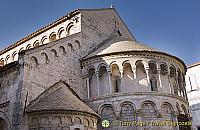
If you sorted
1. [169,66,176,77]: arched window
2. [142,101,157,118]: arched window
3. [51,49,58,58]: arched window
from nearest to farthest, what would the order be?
[51,49,58,58]: arched window < [142,101,157,118]: arched window < [169,66,176,77]: arched window

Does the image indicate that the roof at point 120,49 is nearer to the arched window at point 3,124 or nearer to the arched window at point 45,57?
the arched window at point 45,57

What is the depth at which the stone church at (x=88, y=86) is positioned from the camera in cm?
1132

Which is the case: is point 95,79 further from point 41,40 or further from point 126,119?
point 41,40

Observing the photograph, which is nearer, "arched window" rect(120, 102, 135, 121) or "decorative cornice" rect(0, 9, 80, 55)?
"arched window" rect(120, 102, 135, 121)

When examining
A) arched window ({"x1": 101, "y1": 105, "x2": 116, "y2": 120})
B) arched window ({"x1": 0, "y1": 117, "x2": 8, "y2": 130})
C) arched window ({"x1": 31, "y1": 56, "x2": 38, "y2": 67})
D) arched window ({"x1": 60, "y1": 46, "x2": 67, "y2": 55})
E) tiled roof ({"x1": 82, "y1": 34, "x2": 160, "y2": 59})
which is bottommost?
arched window ({"x1": 0, "y1": 117, "x2": 8, "y2": 130})

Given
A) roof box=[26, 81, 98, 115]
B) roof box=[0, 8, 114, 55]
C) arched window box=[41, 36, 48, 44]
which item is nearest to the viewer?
roof box=[26, 81, 98, 115]

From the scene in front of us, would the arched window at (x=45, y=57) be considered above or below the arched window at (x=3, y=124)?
above

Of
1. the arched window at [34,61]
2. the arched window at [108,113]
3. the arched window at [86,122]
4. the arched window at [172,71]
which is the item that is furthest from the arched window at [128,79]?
the arched window at [34,61]

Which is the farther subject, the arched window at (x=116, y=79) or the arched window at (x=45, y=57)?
the arched window at (x=116, y=79)

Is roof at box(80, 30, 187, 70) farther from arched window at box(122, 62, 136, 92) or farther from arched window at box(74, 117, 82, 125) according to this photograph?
arched window at box(74, 117, 82, 125)

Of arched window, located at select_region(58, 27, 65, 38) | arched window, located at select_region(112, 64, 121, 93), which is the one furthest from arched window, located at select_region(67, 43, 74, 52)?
arched window, located at select_region(58, 27, 65, 38)

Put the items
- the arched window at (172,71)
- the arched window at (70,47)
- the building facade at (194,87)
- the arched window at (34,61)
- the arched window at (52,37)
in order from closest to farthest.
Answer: the arched window at (34,61) < the arched window at (70,47) < the arched window at (172,71) < the arched window at (52,37) < the building facade at (194,87)

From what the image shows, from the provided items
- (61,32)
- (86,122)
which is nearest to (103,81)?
(86,122)

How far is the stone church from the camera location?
37.1ft
